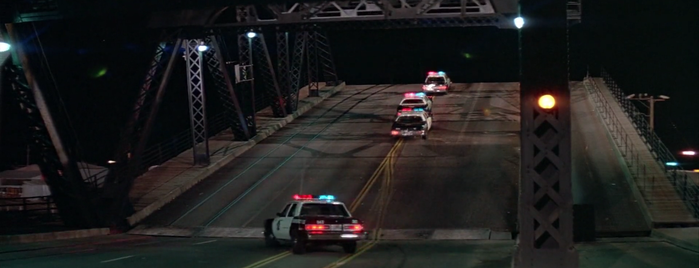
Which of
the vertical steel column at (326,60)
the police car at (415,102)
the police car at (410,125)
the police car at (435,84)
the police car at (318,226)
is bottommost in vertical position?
the police car at (318,226)

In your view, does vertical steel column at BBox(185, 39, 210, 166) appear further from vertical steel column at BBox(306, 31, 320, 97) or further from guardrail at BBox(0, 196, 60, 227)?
vertical steel column at BBox(306, 31, 320, 97)

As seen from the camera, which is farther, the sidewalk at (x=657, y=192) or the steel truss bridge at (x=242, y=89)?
the sidewalk at (x=657, y=192)

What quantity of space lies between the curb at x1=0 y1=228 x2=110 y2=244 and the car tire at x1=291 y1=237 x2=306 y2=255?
28.4 feet

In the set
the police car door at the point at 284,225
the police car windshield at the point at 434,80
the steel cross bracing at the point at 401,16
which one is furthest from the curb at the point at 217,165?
the police car door at the point at 284,225

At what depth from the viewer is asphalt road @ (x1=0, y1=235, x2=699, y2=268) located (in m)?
18.5

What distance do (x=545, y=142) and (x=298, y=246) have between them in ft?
35.9

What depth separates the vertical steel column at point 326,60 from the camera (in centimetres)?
6955

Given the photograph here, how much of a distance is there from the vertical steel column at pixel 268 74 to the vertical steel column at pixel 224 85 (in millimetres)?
5399

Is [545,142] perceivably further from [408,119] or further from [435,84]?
[435,84]

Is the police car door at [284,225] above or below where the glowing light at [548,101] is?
below

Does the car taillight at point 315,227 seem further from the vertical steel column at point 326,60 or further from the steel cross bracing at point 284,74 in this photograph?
the vertical steel column at point 326,60

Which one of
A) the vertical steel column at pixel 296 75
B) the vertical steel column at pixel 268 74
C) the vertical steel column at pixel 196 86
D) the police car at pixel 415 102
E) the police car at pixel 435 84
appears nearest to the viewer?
the vertical steel column at pixel 196 86

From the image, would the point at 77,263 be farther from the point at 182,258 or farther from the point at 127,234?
the point at 127,234

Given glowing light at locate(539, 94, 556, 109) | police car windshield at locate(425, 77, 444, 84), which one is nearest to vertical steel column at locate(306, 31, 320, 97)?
police car windshield at locate(425, 77, 444, 84)
